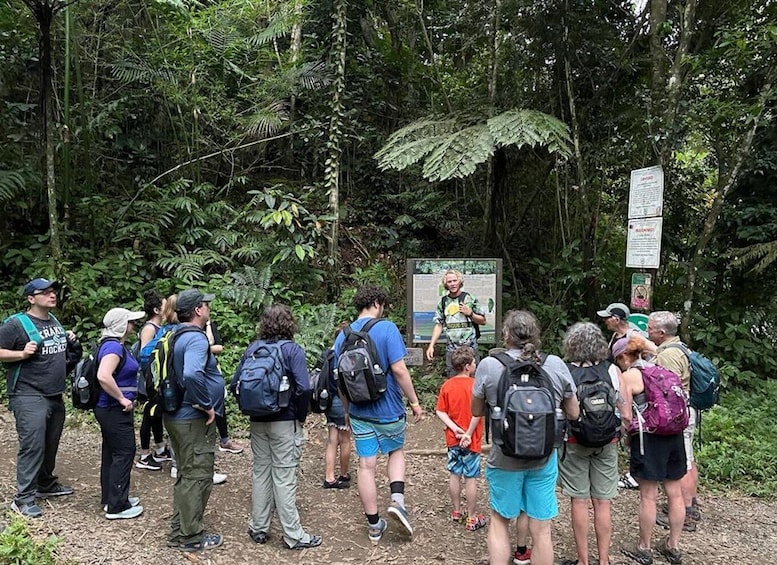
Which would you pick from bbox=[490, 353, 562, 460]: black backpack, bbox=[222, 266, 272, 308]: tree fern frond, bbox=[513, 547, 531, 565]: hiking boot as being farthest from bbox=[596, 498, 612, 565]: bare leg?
bbox=[222, 266, 272, 308]: tree fern frond

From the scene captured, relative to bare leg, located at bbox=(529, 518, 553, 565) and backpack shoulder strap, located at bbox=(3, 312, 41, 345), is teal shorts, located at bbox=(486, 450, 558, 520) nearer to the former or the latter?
bare leg, located at bbox=(529, 518, 553, 565)

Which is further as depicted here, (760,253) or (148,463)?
(760,253)

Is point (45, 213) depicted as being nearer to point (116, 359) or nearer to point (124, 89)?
point (124, 89)

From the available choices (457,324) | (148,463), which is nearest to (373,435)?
(457,324)

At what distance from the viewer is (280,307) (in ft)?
12.7

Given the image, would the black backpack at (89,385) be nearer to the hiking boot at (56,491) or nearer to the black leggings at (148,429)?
the hiking boot at (56,491)

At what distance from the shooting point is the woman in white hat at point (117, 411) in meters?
3.96

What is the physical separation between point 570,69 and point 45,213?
29.1 feet

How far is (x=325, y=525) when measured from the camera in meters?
4.20

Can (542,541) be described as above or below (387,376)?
below

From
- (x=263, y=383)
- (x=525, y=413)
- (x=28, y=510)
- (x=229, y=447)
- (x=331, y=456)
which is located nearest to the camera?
(x=525, y=413)

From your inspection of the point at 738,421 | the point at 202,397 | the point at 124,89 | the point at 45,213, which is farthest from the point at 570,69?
the point at 45,213

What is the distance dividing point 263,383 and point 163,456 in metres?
2.51

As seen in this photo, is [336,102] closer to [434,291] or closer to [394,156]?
[394,156]
